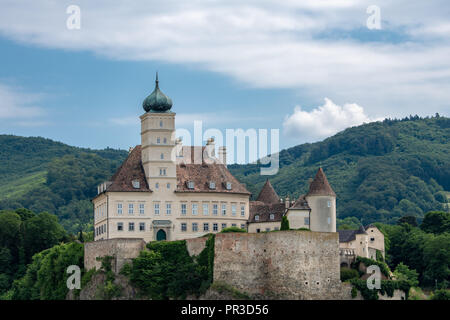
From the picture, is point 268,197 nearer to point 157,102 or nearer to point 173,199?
point 173,199

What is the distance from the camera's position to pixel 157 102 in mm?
97500

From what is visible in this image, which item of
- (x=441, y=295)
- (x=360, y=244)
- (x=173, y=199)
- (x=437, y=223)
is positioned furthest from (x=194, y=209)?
(x=437, y=223)

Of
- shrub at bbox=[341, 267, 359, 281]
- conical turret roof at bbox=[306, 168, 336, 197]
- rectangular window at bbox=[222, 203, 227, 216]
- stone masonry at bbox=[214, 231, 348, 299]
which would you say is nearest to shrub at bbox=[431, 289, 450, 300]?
shrub at bbox=[341, 267, 359, 281]

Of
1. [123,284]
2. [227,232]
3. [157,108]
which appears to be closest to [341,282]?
[227,232]

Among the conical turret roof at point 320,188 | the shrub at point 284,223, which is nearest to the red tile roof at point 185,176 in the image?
the conical turret roof at point 320,188

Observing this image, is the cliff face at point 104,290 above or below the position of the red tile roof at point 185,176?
below

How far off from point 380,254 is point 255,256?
2044cm

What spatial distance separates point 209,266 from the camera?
84688 millimetres

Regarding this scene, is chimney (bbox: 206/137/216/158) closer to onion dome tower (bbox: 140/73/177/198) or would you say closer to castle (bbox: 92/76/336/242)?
castle (bbox: 92/76/336/242)

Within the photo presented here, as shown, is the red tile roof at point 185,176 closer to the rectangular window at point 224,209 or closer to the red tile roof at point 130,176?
the red tile roof at point 130,176

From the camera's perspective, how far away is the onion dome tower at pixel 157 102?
3839 inches

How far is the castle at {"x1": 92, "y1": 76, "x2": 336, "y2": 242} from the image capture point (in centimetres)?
9438
